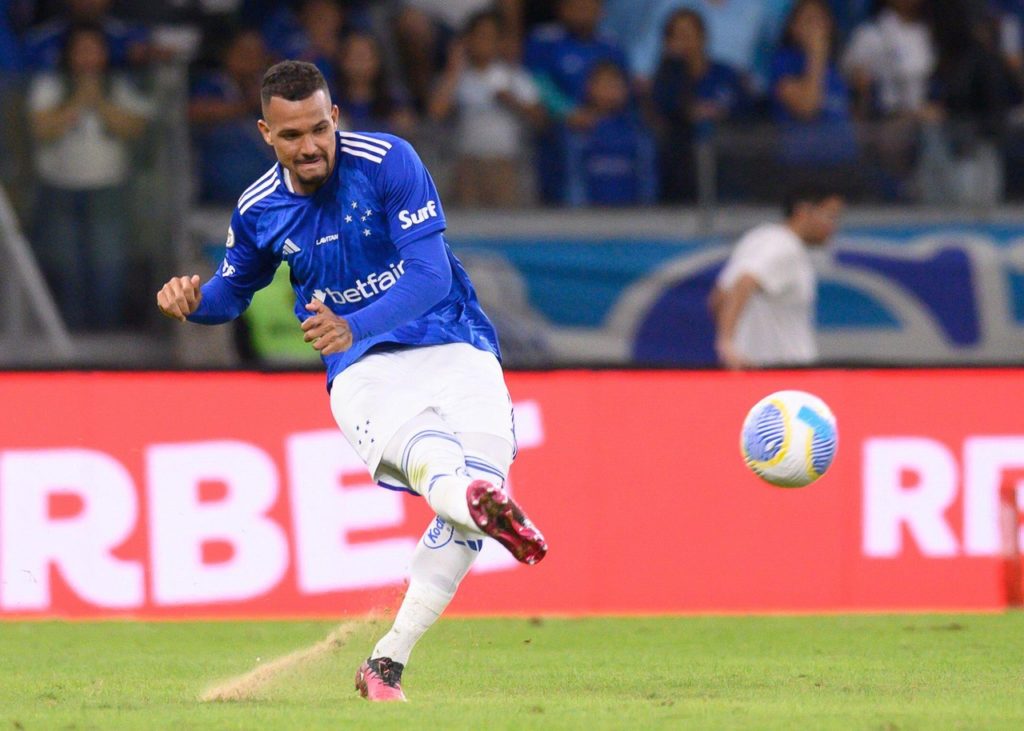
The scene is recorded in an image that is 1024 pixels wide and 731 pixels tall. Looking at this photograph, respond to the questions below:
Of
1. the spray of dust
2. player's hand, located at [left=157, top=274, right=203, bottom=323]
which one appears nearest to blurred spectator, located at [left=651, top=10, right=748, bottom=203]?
the spray of dust

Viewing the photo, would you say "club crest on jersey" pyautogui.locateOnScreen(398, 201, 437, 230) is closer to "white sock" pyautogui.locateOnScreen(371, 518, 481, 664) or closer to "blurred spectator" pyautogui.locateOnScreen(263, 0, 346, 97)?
"white sock" pyautogui.locateOnScreen(371, 518, 481, 664)

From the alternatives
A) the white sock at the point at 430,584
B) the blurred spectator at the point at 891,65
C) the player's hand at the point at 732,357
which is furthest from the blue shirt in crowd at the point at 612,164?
the white sock at the point at 430,584

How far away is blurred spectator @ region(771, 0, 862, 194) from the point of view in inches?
528

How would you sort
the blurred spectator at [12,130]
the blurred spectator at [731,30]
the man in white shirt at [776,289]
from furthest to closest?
the blurred spectator at [731,30] < the blurred spectator at [12,130] < the man in white shirt at [776,289]

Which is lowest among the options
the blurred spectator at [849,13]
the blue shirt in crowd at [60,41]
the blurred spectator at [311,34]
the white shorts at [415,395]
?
the blurred spectator at [849,13]

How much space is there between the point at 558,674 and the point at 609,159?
6.73 metres

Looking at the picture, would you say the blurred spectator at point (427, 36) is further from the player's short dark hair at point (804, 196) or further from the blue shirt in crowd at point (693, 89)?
the player's short dark hair at point (804, 196)

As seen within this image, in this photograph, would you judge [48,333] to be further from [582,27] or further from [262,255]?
[262,255]

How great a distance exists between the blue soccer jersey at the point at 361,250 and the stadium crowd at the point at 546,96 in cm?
599

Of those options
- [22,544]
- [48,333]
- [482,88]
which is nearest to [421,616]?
[22,544]

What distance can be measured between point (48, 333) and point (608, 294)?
404 cm

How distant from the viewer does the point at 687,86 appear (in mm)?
13992

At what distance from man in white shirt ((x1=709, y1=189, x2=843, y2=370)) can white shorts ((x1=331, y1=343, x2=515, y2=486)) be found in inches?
178

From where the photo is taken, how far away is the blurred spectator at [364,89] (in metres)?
13.5
